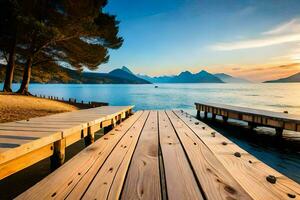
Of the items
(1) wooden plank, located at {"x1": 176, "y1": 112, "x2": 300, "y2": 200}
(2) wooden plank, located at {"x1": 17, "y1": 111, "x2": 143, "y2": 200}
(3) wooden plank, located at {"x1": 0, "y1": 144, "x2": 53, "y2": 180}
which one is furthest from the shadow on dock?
(3) wooden plank, located at {"x1": 0, "y1": 144, "x2": 53, "y2": 180}

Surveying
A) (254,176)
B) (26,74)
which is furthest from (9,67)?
(254,176)

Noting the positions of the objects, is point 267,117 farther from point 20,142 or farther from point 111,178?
point 20,142

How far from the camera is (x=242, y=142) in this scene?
12.7m

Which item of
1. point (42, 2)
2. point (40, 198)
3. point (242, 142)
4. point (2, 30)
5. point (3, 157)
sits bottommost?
point (242, 142)

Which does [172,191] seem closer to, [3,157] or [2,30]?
[3,157]

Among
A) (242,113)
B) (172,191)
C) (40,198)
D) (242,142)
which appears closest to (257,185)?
(172,191)

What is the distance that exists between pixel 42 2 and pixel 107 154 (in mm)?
21429

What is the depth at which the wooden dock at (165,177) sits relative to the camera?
246cm

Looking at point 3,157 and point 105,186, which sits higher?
point 3,157

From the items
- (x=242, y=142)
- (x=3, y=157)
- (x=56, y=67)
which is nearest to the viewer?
(x=3, y=157)

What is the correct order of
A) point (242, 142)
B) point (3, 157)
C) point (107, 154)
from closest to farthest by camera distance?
point (3, 157) < point (107, 154) < point (242, 142)

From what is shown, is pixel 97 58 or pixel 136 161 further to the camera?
pixel 97 58

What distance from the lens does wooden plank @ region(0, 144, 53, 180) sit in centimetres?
314

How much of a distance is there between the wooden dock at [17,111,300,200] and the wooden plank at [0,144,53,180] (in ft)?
2.30
